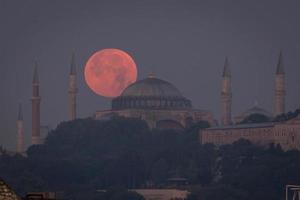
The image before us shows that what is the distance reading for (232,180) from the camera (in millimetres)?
147125

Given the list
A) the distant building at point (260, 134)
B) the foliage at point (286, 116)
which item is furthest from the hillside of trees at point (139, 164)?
the foliage at point (286, 116)

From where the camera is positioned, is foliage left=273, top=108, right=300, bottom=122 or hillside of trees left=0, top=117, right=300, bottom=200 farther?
foliage left=273, top=108, right=300, bottom=122

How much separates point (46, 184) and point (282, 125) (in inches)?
1419

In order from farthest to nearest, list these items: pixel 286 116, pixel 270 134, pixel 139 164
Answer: pixel 286 116 < pixel 270 134 < pixel 139 164

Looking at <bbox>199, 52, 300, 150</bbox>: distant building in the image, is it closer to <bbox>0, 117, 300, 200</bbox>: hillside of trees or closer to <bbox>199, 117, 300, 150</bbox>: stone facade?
<bbox>199, 117, 300, 150</bbox>: stone facade

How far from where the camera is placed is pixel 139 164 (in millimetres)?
161875

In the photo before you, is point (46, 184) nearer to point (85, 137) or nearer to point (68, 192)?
point (68, 192)

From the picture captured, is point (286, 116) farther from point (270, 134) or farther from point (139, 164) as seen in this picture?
point (139, 164)

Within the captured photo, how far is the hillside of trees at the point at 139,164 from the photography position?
13838 centimetres

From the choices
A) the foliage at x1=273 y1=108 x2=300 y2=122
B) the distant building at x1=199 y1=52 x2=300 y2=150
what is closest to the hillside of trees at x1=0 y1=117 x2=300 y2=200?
the distant building at x1=199 y1=52 x2=300 y2=150

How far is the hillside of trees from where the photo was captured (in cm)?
13838

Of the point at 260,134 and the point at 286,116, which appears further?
the point at 286,116

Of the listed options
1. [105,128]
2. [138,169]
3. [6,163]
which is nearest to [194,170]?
[138,169]

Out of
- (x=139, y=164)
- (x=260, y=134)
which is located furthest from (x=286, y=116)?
(x=139, y=164)
